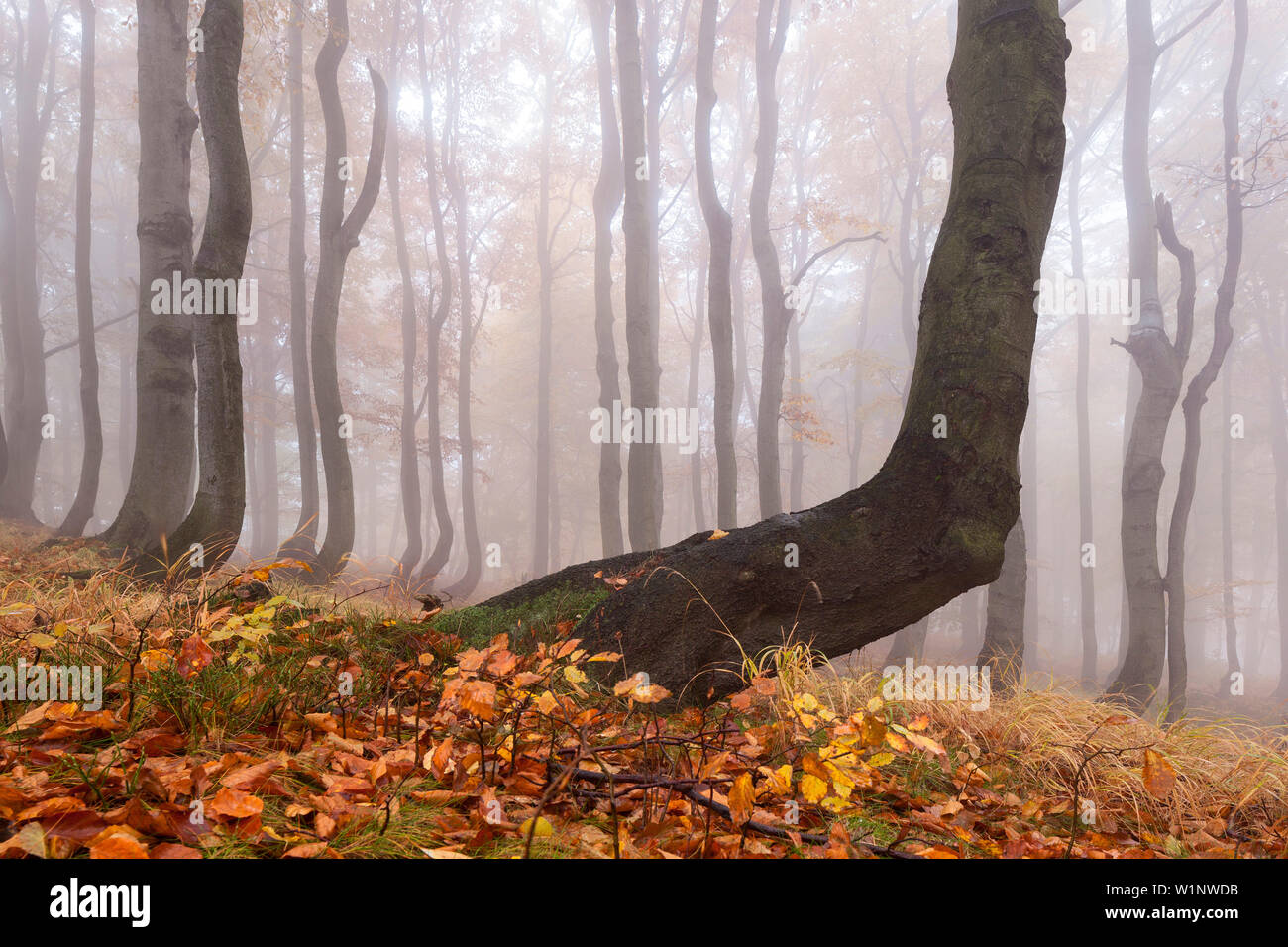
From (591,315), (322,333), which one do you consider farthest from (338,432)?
(591,315)

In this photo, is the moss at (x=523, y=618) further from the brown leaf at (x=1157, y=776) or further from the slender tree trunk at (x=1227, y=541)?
the slender tree trunk at (x=1227, y=541)

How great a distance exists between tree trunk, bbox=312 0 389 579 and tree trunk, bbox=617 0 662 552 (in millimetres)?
3729

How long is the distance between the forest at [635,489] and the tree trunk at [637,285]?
0.07 meters

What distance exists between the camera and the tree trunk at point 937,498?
3012 mm

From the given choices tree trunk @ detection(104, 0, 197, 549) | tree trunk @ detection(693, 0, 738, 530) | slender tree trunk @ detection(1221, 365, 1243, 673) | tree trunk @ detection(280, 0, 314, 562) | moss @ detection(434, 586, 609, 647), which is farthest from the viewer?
slender tree trunk @ detection(1221, 365, 1243, 673)

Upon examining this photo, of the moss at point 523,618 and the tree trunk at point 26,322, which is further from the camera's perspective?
the tree trunk at point 26,322

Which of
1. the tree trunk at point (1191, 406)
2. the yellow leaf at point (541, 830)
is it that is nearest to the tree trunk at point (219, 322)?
the yellow leaf at point (541, 830)

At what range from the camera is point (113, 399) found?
28953 mm

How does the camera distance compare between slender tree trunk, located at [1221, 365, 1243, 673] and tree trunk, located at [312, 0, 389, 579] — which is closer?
tree trunk, located at [312, 0, 389, 579]

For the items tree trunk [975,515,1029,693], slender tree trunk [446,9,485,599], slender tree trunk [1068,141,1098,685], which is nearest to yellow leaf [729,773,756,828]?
tree trunk [975,515,1029,693]

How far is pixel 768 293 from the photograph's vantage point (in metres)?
10.8

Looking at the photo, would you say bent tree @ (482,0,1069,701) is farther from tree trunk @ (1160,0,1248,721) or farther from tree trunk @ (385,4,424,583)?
tree trunk @ (385,4,424,583)

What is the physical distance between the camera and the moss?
3369 mm
